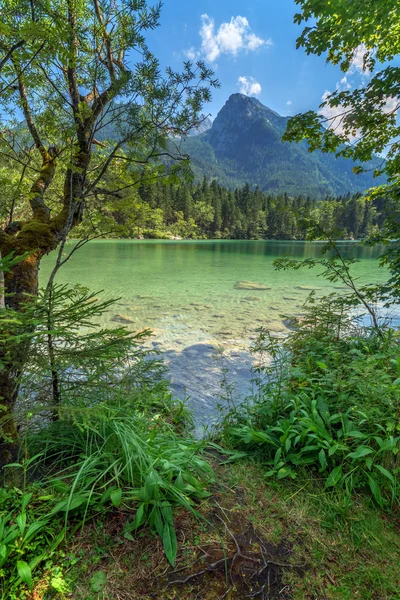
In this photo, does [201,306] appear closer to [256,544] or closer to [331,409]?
[331,409]

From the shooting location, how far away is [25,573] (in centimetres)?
113

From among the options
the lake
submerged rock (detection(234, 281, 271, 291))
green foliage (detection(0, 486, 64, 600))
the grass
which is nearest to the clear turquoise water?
the lake

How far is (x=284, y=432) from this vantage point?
7.18 feet

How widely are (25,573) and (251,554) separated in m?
1.12

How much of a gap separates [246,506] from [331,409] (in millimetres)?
1172

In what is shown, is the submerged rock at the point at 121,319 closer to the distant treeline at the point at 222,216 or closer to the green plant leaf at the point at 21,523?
the green plant leaf at the point at 21,523

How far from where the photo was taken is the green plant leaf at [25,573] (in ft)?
3.66

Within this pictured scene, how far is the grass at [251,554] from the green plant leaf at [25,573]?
17 centimetres

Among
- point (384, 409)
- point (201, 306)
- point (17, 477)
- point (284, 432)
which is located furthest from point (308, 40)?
point (201, 306)

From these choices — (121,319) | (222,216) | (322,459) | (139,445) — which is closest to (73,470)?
(139,445)

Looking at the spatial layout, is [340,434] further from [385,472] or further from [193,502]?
[193,502]

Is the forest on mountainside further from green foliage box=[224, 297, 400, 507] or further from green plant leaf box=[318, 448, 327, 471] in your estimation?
green plant leaf box=[318, 448, 327, 471]

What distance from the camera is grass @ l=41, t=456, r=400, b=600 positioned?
1.29m

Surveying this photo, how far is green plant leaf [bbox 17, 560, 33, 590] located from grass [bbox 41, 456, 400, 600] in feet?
0.57
